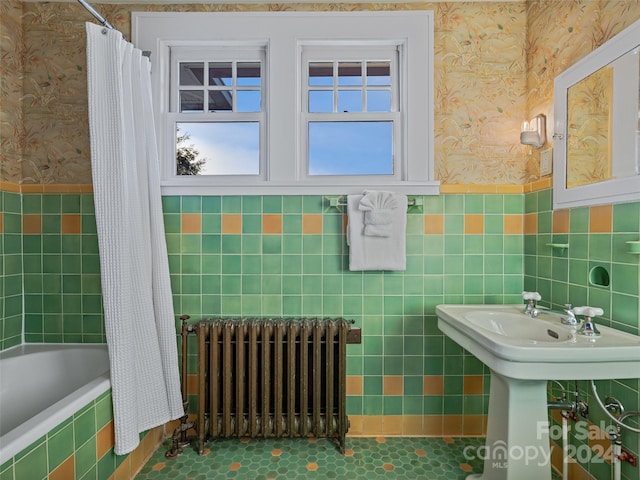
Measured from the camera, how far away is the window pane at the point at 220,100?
2.04 m

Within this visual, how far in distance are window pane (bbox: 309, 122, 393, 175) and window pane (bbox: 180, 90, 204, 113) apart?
2.18 feet

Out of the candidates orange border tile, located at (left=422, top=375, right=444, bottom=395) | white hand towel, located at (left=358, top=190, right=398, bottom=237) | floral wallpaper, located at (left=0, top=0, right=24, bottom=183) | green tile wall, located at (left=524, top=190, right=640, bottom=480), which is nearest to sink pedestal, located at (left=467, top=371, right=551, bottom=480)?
green tile wall, located at (left=524, top=190, right=640, bottom=480)

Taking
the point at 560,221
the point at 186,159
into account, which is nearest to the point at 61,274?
the point at 186,159

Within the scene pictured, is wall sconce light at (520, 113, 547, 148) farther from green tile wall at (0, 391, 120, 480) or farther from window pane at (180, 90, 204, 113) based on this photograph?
green tile wall at (0, 391, 120, 480)

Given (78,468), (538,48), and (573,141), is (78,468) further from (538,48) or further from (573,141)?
(538,48)

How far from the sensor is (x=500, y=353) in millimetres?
1171

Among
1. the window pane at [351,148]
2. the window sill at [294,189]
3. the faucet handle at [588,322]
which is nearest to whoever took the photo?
the faucet handle at [588,322]

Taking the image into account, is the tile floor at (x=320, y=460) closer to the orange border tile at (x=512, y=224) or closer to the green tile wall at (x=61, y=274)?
the green tile wall at (x=61, y=274)

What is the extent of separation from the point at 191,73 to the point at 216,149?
47cm

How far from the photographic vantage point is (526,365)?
1150 mm

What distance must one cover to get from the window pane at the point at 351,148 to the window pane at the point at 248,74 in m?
0.42

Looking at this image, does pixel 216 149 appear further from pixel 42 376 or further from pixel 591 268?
pixel 591 268

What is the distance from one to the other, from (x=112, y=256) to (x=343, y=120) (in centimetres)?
137

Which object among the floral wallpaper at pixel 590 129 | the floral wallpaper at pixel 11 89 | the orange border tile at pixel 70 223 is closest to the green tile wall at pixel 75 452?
the orange border tile at pixel 70 223
